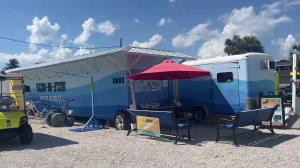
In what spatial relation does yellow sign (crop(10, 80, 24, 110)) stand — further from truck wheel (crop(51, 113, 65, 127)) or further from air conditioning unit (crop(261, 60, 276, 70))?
air conditioning unit (crop(261, 60, 276, 70))

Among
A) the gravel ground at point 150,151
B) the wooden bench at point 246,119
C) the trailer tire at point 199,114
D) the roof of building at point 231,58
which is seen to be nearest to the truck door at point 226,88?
the roof of building at point 231,58

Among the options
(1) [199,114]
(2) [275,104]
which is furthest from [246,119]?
(1) [199,114]

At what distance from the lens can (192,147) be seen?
22.2ft

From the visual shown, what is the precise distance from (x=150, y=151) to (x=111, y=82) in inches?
184

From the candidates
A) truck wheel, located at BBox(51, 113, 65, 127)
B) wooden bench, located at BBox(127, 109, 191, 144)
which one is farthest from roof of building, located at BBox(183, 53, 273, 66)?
truck wheel, located at BBox(51, 113, 65, 127)

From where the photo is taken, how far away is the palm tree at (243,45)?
94.6ft

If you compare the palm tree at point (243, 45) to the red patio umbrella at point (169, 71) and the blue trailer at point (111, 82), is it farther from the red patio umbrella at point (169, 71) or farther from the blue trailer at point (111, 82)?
the red patio umbrella at point (169, 71)

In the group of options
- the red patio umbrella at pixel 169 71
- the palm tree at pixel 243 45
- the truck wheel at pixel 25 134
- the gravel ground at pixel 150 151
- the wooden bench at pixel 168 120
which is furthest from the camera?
the palm tree at pixel 243 45

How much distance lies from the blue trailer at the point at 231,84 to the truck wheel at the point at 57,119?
5394 millimetres

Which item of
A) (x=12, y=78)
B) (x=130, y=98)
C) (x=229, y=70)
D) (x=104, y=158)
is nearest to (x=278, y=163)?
(x=104, y=158)

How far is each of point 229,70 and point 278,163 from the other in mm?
5104

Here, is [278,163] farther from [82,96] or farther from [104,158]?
[82,96]

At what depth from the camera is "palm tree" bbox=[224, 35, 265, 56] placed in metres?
28.8

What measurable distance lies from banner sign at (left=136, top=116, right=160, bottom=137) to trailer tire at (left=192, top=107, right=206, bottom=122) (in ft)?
12.3
